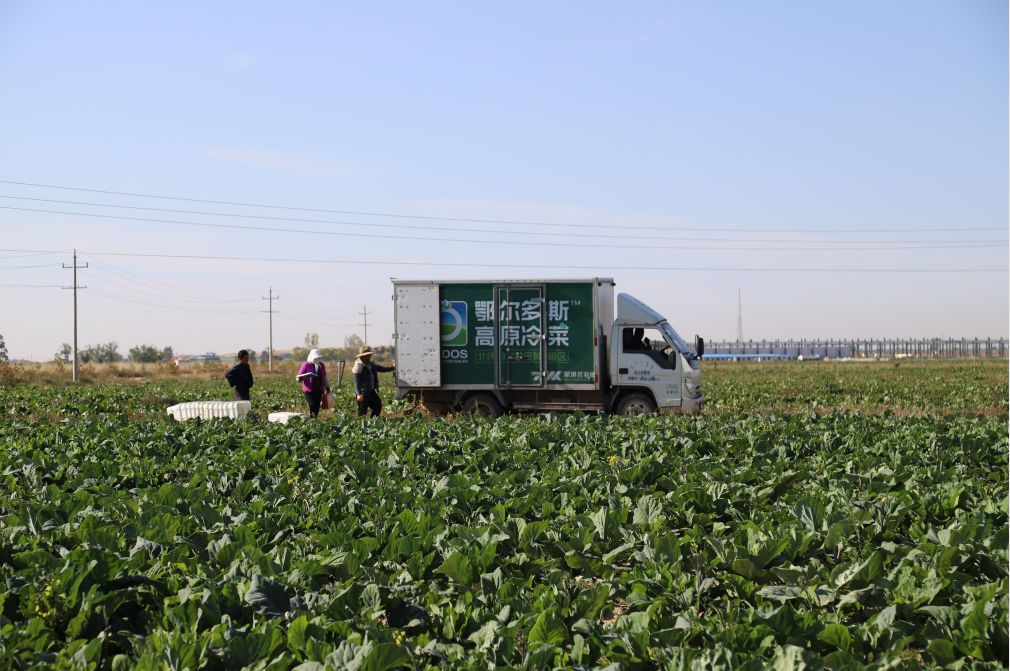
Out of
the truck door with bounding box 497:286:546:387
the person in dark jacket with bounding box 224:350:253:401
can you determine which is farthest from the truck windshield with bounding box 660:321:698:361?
the person in dark jacket with bounding box 224:350:253:401

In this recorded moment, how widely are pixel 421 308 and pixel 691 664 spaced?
1658 centimetres

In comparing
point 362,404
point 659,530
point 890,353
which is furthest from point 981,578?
point 890,353

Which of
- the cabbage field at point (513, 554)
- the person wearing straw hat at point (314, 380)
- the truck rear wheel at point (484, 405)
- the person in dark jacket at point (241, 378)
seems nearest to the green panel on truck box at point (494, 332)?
the truck rear wheel at point (484, 405)

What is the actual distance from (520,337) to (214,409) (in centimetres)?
667

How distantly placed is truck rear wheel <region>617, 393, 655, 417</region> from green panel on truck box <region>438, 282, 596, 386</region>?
35.7 inches

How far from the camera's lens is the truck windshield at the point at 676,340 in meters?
19.7

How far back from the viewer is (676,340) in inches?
781

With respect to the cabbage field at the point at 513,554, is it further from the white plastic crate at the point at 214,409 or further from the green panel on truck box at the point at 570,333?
the green panel on truck box at the point at 570,333

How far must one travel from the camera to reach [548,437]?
12984 mm

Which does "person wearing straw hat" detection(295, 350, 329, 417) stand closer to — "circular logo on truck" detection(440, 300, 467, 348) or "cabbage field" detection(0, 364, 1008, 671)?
"circular logo on truck" detection(440, 300, 467, 348)

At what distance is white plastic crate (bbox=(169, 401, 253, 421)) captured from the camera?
1895cm

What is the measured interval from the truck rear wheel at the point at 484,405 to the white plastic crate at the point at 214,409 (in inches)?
183

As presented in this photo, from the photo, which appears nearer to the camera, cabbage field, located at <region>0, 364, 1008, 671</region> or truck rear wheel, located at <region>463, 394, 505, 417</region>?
cabbage field, located at <region>0, 364, 1008, 671</region>

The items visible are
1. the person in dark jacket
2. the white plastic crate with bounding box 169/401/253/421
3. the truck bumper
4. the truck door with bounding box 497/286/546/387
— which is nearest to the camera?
the person in dark jacket
